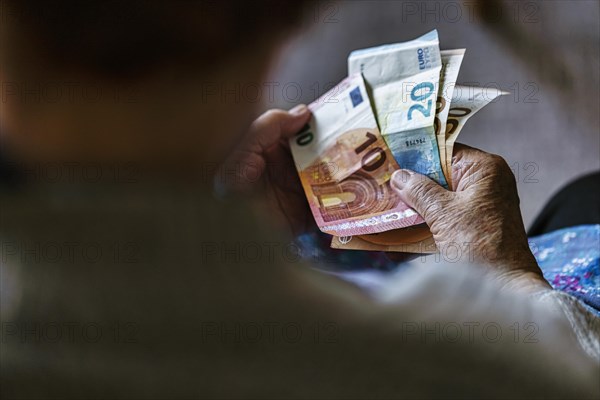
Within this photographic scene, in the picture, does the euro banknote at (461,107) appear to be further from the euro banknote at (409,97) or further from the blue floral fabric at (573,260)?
the blue floral fabric at (573,260)

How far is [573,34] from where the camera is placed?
0.52 metres

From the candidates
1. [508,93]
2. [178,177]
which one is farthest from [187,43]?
[508,93]

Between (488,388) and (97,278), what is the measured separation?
0.19 metres

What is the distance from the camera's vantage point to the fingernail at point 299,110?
497mm

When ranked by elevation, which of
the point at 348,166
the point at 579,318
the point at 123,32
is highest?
the point at 123,32

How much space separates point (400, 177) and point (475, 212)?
0.05m

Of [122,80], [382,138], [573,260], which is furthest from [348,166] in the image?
[573,260]

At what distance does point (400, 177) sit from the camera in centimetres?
44

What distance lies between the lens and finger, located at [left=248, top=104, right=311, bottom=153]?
0.49 m

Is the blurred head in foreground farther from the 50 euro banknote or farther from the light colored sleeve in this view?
the light colored sleeve

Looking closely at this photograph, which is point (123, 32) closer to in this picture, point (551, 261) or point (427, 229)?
point (427, 229)

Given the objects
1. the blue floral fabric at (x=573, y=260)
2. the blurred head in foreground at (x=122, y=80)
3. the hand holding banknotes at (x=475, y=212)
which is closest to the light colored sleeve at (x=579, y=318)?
the hand holding banknotes at (x=475, y=212)

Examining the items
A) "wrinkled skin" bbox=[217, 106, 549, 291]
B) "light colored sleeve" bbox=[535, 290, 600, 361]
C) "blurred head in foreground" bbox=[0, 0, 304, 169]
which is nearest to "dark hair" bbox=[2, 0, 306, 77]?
"blurred head in foreground" bbox=[0, 0, 304, 169]

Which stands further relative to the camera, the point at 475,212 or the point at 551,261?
the point at 551,261
